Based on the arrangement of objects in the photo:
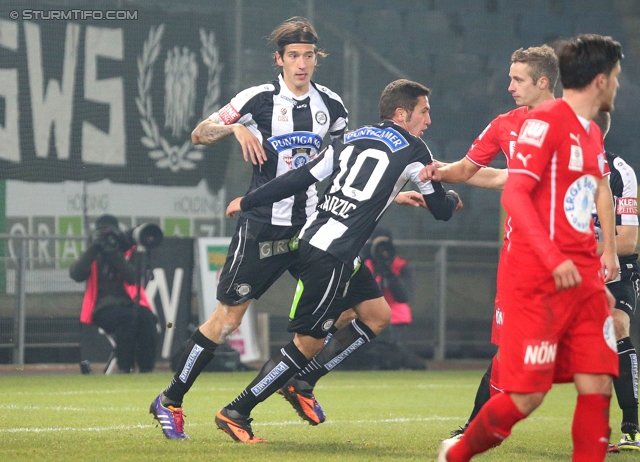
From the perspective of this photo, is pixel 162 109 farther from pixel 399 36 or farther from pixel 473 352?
pixel 473 352

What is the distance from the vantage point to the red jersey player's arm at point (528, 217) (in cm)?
395

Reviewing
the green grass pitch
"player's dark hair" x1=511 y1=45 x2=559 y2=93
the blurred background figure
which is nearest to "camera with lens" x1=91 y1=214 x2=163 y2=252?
the green grass pitch

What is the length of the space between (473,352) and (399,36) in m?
4.30

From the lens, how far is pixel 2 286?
468 inches

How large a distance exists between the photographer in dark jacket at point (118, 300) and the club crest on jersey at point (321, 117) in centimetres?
560

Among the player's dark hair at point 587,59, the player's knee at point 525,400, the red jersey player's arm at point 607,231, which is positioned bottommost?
the player's knee at point 525,400

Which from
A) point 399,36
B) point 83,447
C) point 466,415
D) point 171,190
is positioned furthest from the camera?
point 399,36

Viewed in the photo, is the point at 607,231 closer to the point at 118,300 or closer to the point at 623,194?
the point at 623,194

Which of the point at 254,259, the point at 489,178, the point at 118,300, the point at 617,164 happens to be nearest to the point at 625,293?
the point at 617,164

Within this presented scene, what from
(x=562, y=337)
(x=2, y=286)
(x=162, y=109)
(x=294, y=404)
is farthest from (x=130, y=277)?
(x=562, y=337)

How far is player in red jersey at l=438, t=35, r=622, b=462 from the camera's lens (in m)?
4.08

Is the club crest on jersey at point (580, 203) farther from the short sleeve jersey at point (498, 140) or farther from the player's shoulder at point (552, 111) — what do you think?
the short sleeve jersey at point (498, 140)

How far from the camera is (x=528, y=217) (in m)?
4.02

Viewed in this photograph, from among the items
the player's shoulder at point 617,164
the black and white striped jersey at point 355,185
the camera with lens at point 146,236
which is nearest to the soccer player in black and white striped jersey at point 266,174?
the black and white striped jersey at point 355,185
